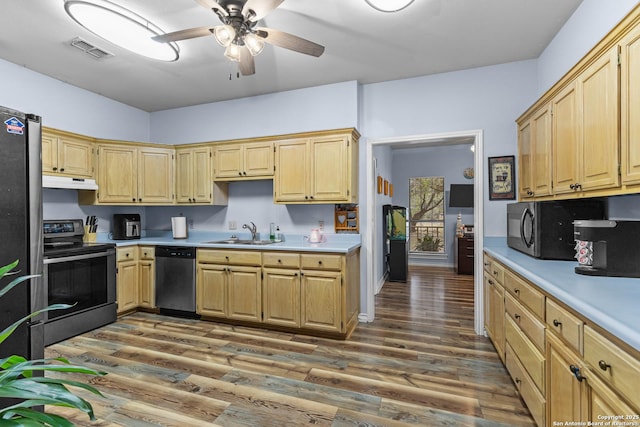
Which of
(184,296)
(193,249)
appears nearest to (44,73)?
(193,249)

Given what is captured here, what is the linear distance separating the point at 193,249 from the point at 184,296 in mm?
576

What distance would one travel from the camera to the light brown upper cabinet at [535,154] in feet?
7.58

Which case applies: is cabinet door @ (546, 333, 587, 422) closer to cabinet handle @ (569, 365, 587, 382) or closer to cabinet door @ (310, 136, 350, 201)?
cabinet handle @ (569, 365, 587, 382)

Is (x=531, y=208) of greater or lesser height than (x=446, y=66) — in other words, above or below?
below

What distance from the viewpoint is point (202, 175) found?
3.97 metres

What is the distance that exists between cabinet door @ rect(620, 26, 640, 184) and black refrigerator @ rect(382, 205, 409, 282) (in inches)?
159

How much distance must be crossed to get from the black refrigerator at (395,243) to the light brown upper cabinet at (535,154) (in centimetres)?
271

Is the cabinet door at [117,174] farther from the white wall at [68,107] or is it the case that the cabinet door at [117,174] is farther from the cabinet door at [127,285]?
the cabinet door at [127,285]

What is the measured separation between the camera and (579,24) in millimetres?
2281

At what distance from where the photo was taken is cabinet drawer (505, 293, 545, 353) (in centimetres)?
165

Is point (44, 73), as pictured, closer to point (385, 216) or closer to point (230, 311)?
point (230, 311)

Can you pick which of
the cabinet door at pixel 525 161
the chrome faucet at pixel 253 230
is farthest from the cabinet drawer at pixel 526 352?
the chrome faucet at pixel 253 230

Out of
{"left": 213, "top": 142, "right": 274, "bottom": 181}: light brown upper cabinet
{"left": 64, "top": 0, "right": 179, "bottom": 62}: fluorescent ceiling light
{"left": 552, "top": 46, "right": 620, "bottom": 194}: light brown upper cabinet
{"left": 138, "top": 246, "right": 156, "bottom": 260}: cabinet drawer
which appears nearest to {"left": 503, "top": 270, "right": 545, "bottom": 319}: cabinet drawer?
{"left": 552, "top": 46, "right": 620, "bottom": 194}: light brown upper cabinet

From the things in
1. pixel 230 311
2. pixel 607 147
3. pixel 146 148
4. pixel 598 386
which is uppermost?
pixel 146 148
